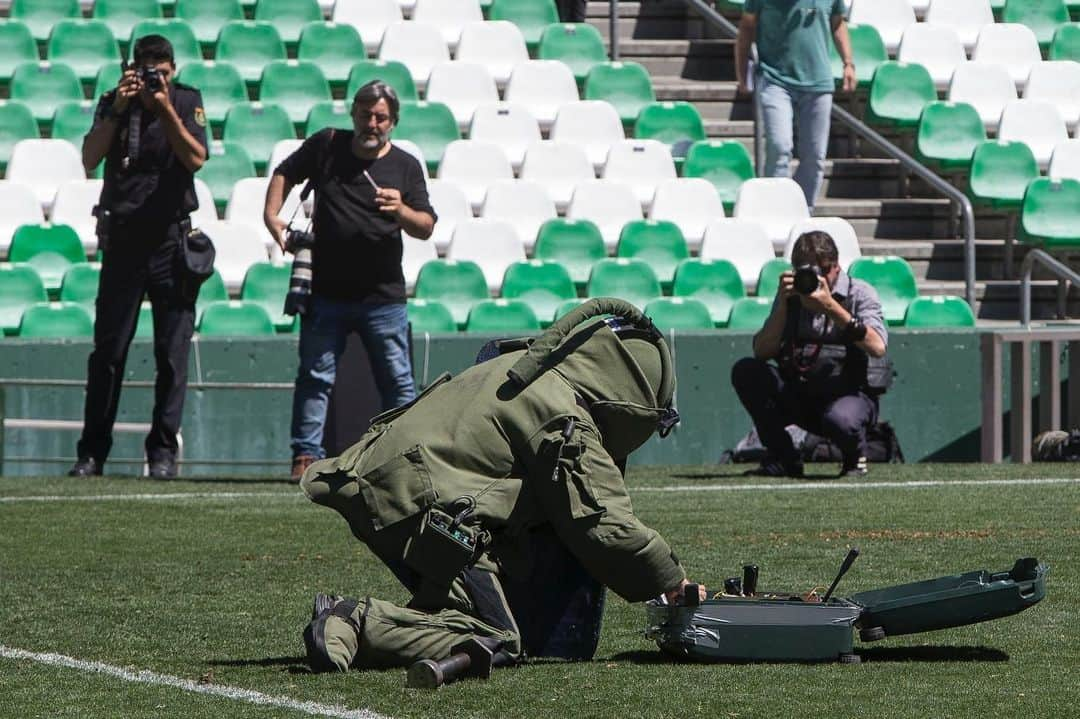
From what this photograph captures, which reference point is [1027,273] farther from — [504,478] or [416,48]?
[504,478]

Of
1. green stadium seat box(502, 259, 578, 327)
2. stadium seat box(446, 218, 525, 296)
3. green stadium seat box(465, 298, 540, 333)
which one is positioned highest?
stadium seat box(446, 218, 525, 296)

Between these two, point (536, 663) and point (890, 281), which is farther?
point (890, 281)

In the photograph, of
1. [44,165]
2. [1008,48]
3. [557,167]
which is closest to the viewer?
[44,165]

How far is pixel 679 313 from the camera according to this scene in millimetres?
13617

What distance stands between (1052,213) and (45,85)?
24.4 ft

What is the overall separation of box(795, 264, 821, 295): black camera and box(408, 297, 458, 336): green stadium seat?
10.8 ft

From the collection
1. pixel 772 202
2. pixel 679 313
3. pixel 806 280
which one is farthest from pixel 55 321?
pixel 772 202

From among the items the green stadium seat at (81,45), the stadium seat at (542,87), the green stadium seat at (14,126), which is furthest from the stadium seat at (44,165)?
the stadium seat at (542,87)

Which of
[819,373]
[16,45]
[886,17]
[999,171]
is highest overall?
[886,17]

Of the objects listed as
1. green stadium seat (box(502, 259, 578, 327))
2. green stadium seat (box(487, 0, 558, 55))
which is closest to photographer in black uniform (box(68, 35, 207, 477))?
green stadium seat (box(502, 259, 578, 327))

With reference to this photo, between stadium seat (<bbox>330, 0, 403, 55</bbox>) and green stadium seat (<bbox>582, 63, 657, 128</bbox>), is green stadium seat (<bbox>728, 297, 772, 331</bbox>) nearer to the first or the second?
green stadium seat (<bbox>582, 63, 657, 128</bbox>)

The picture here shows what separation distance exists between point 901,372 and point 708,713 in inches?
339

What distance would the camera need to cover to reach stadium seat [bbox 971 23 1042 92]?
58.3ft

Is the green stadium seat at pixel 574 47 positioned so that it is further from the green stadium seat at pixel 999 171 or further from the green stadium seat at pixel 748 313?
the green stadium seat at pixel 748 313
